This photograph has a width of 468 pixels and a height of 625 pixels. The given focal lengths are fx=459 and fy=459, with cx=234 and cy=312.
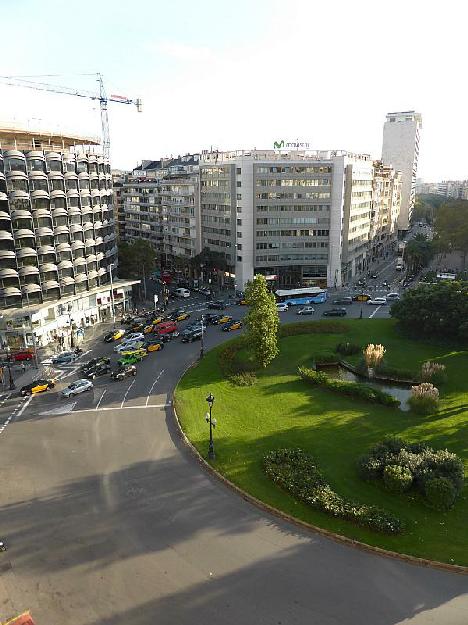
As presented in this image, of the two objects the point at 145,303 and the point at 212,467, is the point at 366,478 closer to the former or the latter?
the point at 212,467

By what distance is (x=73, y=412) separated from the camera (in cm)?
4384

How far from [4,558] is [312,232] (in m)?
85.9

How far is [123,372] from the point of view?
52.0 m

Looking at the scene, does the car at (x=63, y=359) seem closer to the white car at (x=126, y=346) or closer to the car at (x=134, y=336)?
the white car at (x=126, y=346)

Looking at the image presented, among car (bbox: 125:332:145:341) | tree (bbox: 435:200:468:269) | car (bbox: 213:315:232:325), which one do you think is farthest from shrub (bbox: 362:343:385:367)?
tree (bbox: 435:200:468:269)

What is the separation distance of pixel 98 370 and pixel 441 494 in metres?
38.3

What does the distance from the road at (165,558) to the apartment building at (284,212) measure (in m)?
67.2

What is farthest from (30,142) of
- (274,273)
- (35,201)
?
(274,273)

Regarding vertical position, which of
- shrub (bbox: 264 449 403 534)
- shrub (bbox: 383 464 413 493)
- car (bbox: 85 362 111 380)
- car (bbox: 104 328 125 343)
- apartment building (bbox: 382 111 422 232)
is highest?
apartment building (bbox: 382 111 422 232)

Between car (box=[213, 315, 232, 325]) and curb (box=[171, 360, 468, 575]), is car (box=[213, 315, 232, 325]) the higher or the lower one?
the lower one

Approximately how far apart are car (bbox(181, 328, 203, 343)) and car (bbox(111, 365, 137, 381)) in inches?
503

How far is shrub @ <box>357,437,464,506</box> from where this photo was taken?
29688mm

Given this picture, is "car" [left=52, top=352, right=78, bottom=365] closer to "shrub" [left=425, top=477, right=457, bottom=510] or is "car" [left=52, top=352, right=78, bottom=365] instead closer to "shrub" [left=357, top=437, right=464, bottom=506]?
"shrub" [left=357, top=437, right=464, bottom=506]

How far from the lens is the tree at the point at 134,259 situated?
8962cm
